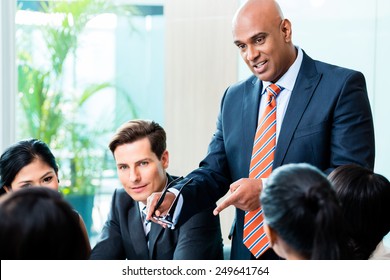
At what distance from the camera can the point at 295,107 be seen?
2.27 m

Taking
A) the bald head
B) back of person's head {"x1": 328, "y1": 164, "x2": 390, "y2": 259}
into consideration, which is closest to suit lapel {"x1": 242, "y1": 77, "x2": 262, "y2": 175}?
the bald head

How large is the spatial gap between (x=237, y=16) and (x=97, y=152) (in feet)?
8.87

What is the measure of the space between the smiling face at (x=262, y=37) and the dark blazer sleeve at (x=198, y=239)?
0.64 meters

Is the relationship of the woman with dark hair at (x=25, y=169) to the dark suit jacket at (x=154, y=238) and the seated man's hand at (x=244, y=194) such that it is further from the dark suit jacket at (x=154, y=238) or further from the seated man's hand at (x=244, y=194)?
the seated man's hand at (x=244, y=194)

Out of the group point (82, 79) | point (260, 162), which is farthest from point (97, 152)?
point (260, 162)

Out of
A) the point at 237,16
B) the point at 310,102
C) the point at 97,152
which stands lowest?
the point at 97,152

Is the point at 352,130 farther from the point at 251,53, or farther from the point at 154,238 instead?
the point at 154,238

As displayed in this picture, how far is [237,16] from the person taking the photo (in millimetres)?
2277

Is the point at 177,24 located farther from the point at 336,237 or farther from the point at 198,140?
the point at 336,237

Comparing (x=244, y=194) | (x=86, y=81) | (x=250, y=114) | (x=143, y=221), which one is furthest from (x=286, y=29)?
(x=86, y=81)

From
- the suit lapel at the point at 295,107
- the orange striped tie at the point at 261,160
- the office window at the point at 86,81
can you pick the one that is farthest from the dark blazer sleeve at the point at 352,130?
the office window at the point at 86,81

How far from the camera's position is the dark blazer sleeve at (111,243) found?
254 centimetres

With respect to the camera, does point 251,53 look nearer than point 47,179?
Yes

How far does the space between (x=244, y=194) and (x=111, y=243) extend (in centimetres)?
84
